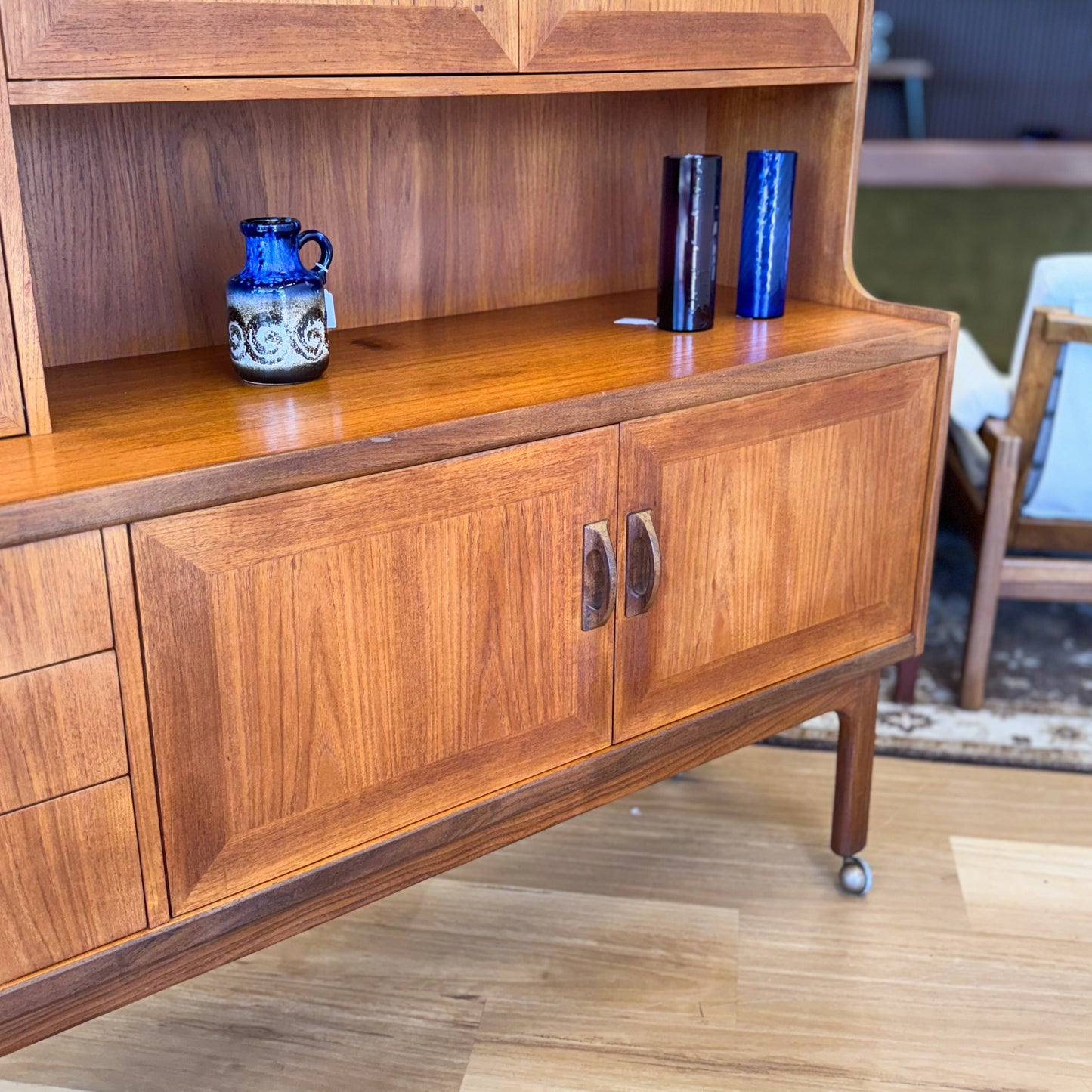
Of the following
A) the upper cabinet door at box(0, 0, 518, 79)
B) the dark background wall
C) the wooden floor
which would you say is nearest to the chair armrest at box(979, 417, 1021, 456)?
the wooden floor

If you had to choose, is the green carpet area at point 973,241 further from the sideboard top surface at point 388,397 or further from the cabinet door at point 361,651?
the cabinet door at point 361,651

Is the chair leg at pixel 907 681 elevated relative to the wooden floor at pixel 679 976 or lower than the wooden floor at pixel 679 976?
elevated

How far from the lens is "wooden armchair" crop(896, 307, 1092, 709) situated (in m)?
2.32

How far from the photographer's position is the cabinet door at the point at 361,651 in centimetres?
112

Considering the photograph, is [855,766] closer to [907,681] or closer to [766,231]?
[907,681]

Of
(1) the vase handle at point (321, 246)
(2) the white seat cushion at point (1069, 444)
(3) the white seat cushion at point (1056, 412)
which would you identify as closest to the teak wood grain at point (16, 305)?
(1) the vase handle at point (321, 246)

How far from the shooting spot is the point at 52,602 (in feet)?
3.37

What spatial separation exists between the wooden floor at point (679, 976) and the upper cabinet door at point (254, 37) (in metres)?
1.19

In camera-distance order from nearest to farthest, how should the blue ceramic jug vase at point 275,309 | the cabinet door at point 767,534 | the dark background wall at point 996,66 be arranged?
the blue ceramic jug vase at point 275,309 < the cabinet door at point 767,534 < the dark background wall at point 996,66

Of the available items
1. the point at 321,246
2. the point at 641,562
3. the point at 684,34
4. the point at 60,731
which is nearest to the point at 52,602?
the point at 60,731

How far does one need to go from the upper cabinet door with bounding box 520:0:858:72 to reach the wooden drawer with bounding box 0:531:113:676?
0.73 meters

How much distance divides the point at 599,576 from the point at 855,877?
0.82 meters

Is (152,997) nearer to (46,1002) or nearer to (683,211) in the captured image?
(46,1002)

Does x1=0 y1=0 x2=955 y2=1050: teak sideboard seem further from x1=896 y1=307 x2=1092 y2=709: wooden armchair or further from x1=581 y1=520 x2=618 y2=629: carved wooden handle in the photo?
x1=896 y1=307 x2=1092 y2=709: wooden armchair
